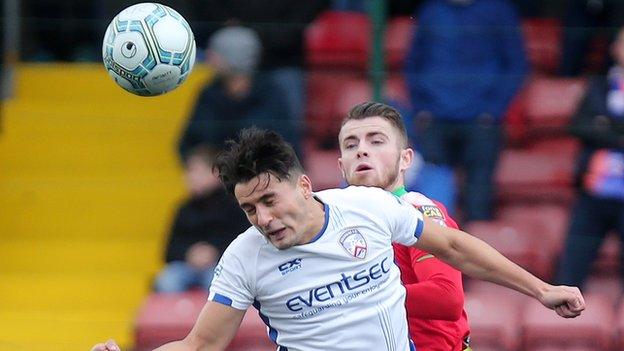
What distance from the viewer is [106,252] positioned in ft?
31.2

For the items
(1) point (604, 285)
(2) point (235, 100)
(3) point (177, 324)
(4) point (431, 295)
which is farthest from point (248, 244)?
(1) point (604, 285)

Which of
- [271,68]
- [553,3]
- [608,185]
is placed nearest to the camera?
[608,185]

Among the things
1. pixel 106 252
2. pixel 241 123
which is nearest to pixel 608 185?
pixel 241 123

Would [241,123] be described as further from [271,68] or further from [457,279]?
[457,279]

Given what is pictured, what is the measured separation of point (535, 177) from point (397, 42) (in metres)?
1.31

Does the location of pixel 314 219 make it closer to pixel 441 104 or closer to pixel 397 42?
pixel 441 104

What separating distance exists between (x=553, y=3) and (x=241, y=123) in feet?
8.50

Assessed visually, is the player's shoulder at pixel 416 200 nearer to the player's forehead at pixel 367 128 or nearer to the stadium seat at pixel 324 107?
the player's forehead at pixel 367 128

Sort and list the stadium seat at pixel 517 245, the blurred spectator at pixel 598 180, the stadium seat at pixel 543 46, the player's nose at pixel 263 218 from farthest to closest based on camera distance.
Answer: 1. the stadium seat at pixel 543 46
2. the stadium seat at pixel 517 245
3. the blurred spectator at pixel 598 180
4. the player's nose at pixel 263 218

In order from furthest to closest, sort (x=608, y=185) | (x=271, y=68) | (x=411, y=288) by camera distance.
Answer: (x=271, y=68) → (x=608, y=185) → (x=411, y=288)

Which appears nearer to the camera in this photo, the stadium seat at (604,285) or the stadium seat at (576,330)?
the stadium seat at (576,330)

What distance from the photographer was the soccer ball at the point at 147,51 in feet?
19.6

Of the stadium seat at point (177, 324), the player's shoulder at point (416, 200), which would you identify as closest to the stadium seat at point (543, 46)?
the stadium seat at point (177, 324)

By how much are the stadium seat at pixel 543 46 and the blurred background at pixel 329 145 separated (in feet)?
0.04
